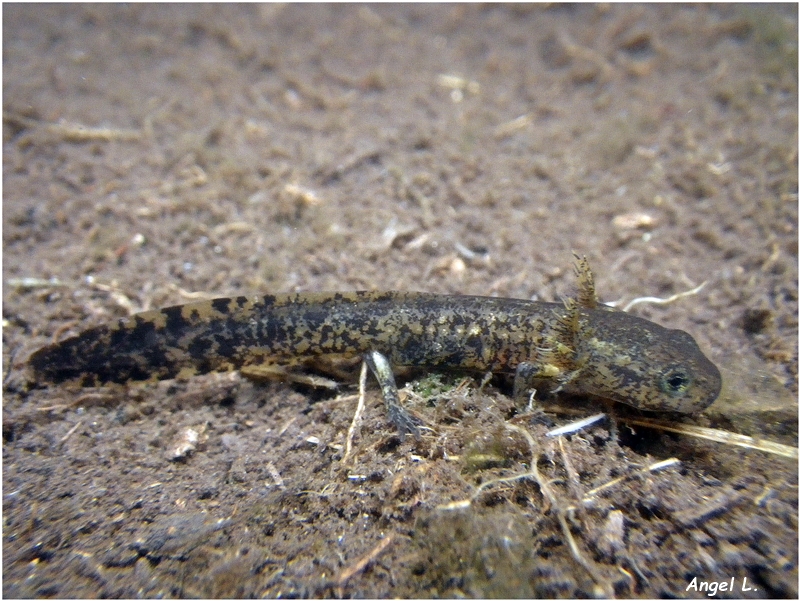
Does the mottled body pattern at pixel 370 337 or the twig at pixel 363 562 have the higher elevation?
the mottled body pattern at pixel 370 337

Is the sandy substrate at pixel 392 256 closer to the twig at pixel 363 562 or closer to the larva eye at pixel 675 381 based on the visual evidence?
the twig at pixel 363 562

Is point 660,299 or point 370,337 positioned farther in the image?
point 660,299

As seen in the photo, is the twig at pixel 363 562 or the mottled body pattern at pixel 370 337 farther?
the mottled body pattern at pixel 370 337

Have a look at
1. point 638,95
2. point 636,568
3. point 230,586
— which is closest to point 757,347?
point 636,568

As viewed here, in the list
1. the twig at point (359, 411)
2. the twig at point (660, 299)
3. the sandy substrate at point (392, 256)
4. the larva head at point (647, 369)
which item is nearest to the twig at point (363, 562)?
the sandy substrate at point (392, 256)

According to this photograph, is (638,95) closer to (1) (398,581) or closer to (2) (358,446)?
(2) (358,446)

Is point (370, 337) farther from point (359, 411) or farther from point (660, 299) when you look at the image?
point (660, 299)

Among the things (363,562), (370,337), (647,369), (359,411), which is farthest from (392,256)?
(363,562)
